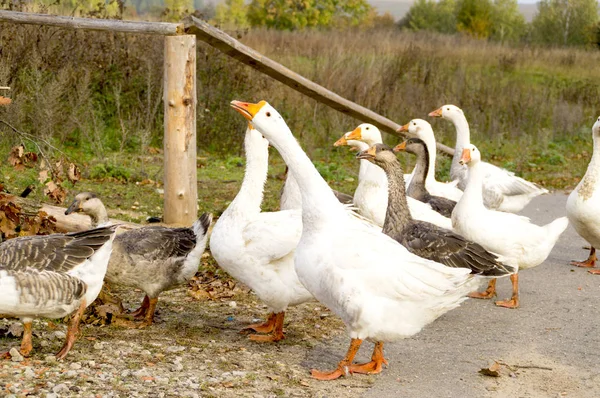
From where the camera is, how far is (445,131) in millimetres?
15727

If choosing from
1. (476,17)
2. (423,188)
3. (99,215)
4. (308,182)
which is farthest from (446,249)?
(476,17)

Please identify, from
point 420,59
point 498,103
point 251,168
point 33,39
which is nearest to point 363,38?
point 420,59

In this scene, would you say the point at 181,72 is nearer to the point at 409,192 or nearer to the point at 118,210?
the point at 118,210

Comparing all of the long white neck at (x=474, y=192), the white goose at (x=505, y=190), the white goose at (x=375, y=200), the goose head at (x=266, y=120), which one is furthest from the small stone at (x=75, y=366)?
the white goose at (x=505, y=190)

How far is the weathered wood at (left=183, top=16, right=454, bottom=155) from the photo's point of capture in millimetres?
8352

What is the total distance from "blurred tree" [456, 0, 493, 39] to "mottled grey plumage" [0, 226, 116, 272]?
1795 inches

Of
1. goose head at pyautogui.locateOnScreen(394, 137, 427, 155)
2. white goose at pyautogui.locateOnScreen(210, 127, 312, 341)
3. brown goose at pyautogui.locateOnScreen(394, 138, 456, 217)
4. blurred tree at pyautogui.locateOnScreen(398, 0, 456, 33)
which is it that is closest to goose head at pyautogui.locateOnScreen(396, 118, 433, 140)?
goose head at pyautogui.locateOnScreen(394, 137, 427, 155)

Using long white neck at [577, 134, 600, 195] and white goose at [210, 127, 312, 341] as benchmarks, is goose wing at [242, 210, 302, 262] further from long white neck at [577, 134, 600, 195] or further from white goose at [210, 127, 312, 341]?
long white neck at [577, 134, 600, 195]

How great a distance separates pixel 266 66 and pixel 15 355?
4980mm

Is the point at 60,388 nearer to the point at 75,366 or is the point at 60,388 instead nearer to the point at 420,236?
the point at 75,366

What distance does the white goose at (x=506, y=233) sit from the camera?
6.90 meters

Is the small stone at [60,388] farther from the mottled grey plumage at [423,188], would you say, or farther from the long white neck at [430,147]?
the long white neck at [430,147]

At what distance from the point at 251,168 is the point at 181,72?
2.17 m

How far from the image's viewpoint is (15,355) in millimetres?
4965
